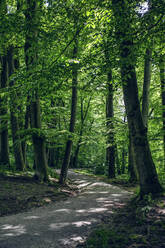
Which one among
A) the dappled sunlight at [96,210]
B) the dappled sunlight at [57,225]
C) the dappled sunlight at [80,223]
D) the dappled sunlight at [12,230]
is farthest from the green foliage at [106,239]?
the dappled sunlight at [96,210]

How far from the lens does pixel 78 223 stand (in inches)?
207

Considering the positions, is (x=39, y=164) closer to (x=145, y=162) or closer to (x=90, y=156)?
(x=145, y=162)

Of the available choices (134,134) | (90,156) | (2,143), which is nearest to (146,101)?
(134,134)

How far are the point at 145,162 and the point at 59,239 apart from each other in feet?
11.6

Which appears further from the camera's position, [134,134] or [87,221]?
[134,134]

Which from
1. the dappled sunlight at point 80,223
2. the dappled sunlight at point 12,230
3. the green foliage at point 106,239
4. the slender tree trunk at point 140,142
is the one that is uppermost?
the slender tree trunk at point 140,142

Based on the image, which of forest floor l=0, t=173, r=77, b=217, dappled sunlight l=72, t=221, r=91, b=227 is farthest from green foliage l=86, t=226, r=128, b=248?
forest floor l=0, t=173, r=77, b=217

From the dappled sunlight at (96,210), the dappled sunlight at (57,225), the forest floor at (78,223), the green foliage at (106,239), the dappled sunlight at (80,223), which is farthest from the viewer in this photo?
the dappled sunlight at (96,210)

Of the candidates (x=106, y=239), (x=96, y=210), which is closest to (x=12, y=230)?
(x=106, y=239)

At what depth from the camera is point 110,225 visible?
5094 millimetres

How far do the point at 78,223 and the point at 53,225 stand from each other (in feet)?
1.96

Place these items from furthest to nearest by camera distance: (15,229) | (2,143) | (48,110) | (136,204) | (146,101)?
1. (2,143)
2. (48,110)
3. (146,101)
4. (136,204)
5. (15,229)

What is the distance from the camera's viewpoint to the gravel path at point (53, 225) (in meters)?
4.09

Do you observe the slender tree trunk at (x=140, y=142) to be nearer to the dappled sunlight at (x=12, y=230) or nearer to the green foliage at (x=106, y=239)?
the green foliage at (x=106, y=239)
